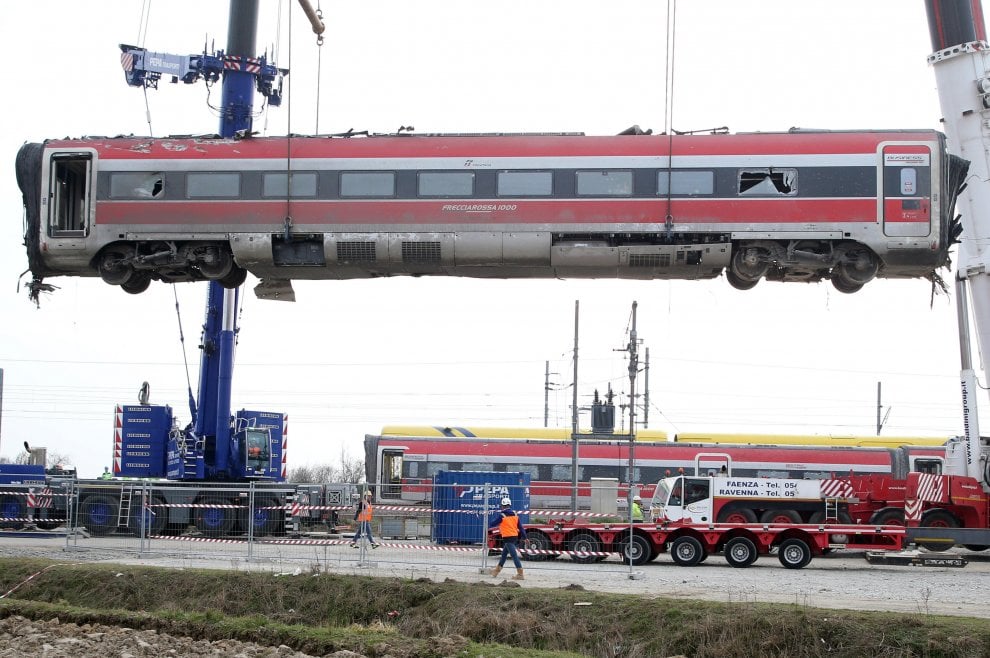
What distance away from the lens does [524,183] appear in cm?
1858

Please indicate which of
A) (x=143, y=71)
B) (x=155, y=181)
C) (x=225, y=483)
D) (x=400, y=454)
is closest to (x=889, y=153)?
(x=155, y=181)

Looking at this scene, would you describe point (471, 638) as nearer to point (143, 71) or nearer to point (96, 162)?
point (96, 162)

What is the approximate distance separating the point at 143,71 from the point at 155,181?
16.8m

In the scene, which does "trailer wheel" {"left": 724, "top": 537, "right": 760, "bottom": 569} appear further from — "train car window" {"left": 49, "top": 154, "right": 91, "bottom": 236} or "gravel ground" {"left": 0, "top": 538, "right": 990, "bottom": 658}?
"train car window" {"left": 49, "top": 154, "right": 91, "bottom": 236}

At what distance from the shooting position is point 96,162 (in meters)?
19.8

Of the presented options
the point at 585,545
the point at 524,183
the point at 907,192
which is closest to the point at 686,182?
the point at 524,183

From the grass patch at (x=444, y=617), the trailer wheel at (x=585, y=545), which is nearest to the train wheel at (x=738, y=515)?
the trailer wheel at (x=585, y=545)

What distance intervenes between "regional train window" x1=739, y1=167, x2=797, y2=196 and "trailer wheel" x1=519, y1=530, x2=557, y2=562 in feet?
29.5

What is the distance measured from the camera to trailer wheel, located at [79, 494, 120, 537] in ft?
87.2

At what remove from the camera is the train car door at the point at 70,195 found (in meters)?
19.8

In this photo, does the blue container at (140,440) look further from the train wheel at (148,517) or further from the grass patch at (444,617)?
the grass patch at (444,617)

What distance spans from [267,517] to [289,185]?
9.74m

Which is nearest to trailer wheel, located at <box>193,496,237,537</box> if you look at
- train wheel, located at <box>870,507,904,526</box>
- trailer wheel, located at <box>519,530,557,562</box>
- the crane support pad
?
trailer wheel, located at <box>519,530,557,562</box>

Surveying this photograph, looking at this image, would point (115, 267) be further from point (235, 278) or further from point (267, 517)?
point (267, 517)
